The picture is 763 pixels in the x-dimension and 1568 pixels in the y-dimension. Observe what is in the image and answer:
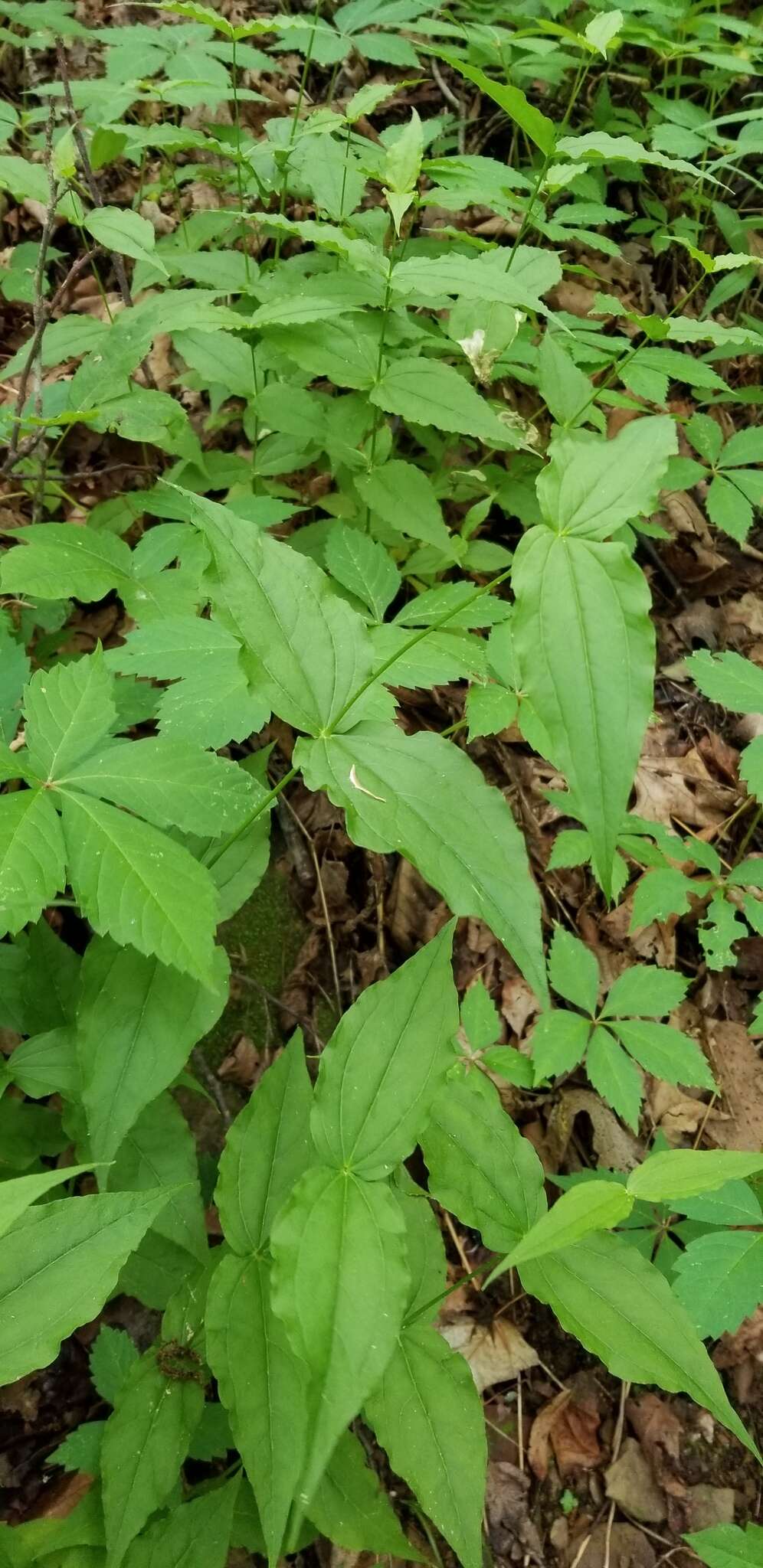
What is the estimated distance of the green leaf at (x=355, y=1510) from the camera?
Result: 1561mm

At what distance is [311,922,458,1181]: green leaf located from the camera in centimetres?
128

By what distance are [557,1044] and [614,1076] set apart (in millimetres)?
166

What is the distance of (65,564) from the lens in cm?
217

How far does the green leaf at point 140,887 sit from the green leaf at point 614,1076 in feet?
4.17

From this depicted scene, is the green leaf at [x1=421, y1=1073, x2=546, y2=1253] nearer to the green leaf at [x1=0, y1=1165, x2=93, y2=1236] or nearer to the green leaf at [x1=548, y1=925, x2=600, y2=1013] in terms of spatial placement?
the green leaf at [x1=0, y1=1165, x2=93, y2=1236]

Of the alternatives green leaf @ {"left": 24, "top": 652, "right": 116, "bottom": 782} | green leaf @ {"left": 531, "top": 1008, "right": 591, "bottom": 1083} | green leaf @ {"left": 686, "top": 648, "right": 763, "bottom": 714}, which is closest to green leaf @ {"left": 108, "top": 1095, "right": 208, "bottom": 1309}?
green leaf @ {"left": 24, "top": 652, "right": 116, "bottom": 782}

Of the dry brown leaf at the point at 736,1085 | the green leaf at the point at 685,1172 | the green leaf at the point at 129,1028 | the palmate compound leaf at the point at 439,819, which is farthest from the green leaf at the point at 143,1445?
the dry brown leaf at the point at 736,1085

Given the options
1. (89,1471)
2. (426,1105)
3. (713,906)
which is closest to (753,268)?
(713,906)

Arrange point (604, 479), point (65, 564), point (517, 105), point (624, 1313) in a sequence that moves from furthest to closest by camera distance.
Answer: point (65, 564) → point (517, 105) → point (624, 1313) → point (604, 479)

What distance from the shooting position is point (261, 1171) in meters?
1.62

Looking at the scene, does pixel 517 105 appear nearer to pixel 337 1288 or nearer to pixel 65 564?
pixel 65 564

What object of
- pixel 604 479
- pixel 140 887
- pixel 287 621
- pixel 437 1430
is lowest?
pixel 437 1430

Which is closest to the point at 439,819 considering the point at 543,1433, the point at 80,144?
the point at 543,1433

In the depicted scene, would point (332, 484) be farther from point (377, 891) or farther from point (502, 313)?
point (377, 891)
